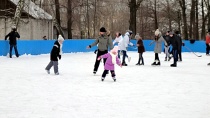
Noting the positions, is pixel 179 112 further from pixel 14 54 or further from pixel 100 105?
pixel 14 54

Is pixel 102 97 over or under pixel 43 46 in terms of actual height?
under

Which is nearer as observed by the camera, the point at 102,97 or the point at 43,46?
the point at 102,97

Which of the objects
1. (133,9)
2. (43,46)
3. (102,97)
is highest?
(133,9)

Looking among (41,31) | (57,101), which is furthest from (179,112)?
(41,31)

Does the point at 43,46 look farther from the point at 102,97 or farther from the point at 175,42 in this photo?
the point at 102,97

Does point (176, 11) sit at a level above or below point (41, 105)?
above

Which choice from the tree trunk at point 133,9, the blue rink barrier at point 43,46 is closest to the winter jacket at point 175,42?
the blue rink barrier at point 43,46

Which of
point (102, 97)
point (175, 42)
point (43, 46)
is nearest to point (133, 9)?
point (43, 46)

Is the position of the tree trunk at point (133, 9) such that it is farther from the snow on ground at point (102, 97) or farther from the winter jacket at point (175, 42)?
the snow on ground at point (102, 97)

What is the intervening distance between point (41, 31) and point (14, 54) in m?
18.0

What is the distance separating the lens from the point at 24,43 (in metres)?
23.9

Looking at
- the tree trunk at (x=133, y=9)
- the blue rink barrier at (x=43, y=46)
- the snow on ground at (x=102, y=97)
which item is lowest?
the snow on ground at (x=102, y=97)

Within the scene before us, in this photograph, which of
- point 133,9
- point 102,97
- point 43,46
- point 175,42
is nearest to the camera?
point 102,97

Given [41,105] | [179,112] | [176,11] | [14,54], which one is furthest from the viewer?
[176,11]
